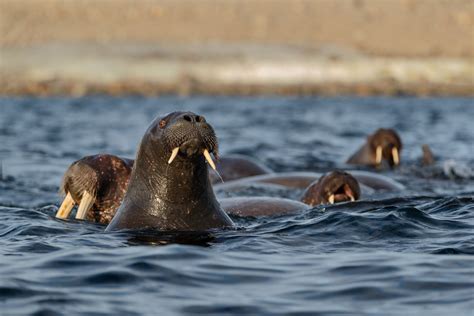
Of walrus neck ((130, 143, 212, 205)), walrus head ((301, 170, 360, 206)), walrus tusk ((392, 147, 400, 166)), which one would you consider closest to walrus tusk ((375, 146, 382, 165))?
walrus tusk ((392, 147, 400, 166))

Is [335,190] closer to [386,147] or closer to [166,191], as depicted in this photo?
[166,191]

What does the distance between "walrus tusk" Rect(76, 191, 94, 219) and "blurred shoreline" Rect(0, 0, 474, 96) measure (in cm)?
5243

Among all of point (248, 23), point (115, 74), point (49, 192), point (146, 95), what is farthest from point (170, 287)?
point (248, 23)

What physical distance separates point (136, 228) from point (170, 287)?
1.80 metres

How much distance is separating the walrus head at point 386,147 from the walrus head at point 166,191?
895 centimetres

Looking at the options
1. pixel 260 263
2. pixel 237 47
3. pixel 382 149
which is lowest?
pixel 260 263

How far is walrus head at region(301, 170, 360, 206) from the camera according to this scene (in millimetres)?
10758

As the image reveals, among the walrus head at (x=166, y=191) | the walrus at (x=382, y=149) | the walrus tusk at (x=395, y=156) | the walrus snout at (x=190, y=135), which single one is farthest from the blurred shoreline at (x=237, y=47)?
the walrus snout at (x=190, y=135)

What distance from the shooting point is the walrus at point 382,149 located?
56.0ft

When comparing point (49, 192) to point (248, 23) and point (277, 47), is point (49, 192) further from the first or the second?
point (248, 23)

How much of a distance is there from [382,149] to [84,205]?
335 inches

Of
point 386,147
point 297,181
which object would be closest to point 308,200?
point 297,181

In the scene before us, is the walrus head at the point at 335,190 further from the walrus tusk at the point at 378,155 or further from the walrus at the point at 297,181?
the walrus tusk at the point at 378,155

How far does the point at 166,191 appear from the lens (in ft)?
26.8
